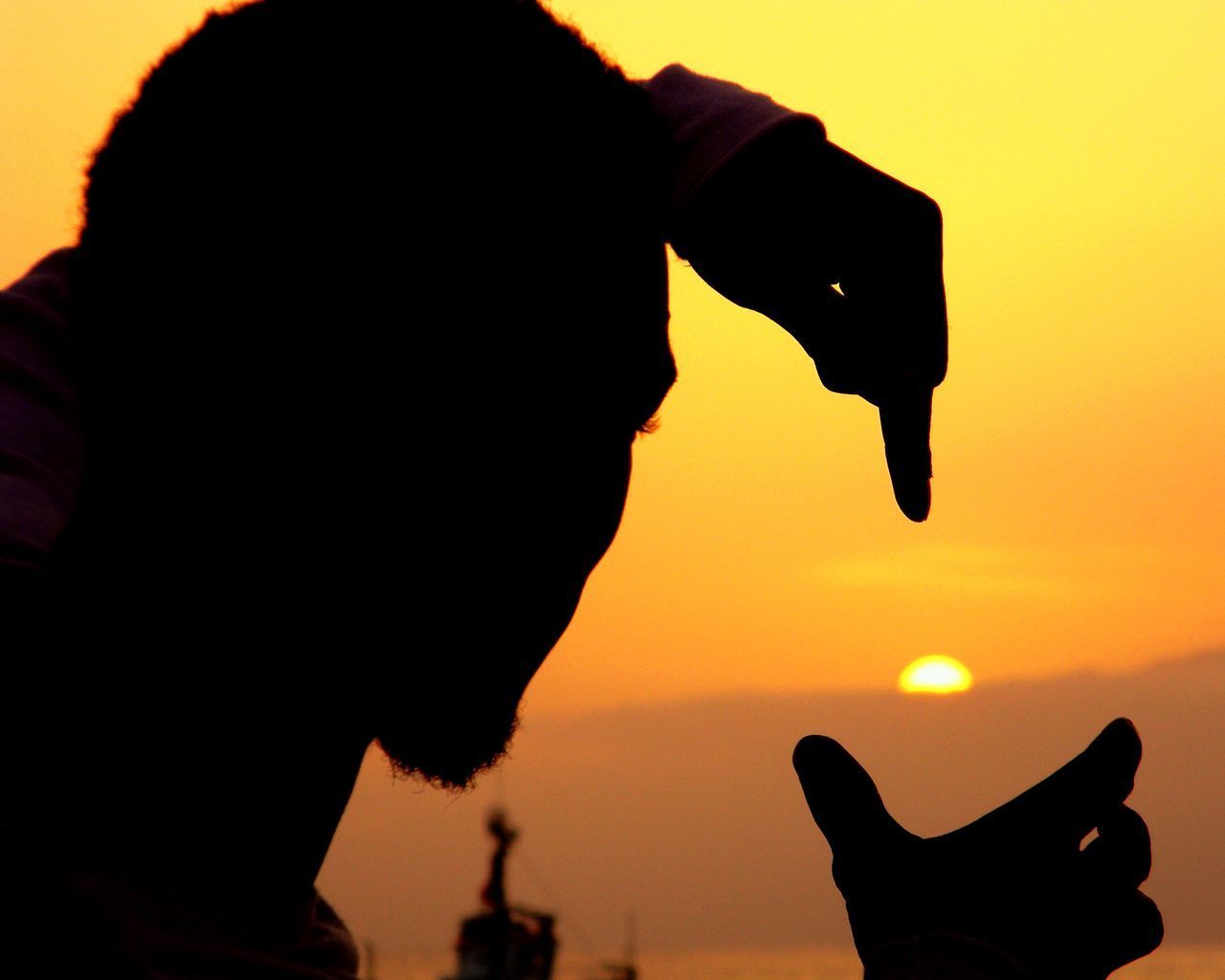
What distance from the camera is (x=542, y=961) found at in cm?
6162

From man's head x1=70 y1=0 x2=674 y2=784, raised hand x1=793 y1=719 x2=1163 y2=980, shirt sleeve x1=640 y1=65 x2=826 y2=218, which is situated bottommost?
raised hand x1=793 y1=719 x2=1163 y2=980

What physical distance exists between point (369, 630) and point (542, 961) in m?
62.5

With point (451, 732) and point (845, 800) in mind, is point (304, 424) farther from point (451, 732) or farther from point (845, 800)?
point (845, 800)

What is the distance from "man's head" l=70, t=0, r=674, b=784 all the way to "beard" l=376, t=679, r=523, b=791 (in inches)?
5.7

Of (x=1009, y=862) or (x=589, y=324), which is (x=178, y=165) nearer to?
(x=589, y=324)

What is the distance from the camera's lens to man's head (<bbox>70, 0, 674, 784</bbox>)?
6.50 feet

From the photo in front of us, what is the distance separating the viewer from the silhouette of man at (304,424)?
77.8 inches

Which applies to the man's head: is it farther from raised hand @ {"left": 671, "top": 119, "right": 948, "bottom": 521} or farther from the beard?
raised hand @ {"left": 671, "top": 119, "right": 948, "bottom": 521}

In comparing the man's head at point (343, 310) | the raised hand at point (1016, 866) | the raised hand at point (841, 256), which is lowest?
the raised hand at point (1016, 866)

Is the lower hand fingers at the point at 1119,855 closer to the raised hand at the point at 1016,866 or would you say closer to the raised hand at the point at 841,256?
the raised hand at the point at 1016,866

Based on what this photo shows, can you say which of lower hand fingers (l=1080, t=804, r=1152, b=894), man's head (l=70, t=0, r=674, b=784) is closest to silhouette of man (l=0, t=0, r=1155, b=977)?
man's head (l=70, t=0, r=674, b=784)

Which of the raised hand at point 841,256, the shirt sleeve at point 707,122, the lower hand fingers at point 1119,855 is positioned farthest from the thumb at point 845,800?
the shirt sleeve at point 707,122

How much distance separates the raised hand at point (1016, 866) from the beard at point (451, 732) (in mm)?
486

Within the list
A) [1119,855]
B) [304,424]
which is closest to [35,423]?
[304,424]
